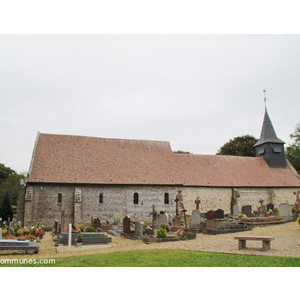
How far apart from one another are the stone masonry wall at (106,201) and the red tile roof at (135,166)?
612 millimetres

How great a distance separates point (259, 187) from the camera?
96.8ft

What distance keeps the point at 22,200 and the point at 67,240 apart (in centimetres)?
1102

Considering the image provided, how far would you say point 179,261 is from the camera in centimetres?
884

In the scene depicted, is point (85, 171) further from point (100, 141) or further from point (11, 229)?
point (11, 229)

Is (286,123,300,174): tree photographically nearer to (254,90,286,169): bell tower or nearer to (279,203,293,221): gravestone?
(254,90,286,169): bell tower

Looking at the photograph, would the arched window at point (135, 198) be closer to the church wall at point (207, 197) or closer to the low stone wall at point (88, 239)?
the church wall at point (207, 197)

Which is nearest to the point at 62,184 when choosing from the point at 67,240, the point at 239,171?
the point at 67,240

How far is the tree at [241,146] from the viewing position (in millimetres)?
43469

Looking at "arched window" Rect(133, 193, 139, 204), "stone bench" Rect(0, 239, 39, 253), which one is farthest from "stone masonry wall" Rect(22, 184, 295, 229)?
"stone bench" Rect(0, 239, 39, 253)

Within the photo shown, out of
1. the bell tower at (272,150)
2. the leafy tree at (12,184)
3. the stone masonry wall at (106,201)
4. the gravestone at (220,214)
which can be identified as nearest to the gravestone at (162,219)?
the gravestone at (220,214)

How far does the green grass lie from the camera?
8.27m

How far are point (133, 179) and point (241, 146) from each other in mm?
23876

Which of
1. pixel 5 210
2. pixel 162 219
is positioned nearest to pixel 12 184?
pixel 5 210

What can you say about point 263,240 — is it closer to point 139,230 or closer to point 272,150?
point 139,230
